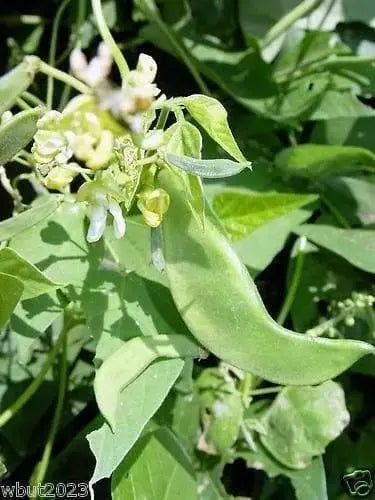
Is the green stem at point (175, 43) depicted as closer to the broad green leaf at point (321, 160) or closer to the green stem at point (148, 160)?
the broad green leaf at point (321, 160)

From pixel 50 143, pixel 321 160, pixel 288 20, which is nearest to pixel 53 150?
pixel 50 143

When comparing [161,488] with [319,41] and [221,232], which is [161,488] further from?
[319,41]

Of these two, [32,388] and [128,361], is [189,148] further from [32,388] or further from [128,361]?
[32,388]

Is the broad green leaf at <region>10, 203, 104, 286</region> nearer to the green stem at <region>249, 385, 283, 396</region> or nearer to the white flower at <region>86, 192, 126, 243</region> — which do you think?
the white flower at <region>86, 192, 126, 243</region>

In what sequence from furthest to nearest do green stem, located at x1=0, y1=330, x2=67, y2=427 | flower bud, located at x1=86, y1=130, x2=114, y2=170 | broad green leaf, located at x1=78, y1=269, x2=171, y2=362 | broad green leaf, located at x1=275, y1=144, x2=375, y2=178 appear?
broad green leaf, located at x1=275, y1=144, x2=375, y2=178
green stem, located at x1=0, y1=330, x2=67, y2=427
broad green leaf, located at x1=78, y1=269, x2=171, y2=362
flower bud, located at x1=86, y1=130, x2=114, y2=170

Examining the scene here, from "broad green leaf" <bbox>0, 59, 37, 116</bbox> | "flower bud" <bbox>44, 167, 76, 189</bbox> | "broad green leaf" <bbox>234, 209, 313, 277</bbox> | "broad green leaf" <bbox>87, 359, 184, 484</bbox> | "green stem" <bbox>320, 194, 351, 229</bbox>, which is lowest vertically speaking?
"green stem" <bbox>320, 194, 351, 229</bbox>

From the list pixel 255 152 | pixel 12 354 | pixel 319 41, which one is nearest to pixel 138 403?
pixel 12 354

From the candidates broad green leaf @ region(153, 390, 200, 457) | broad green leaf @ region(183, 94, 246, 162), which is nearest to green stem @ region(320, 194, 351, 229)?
broad green leaf @ region(153, 390, 200, 457)
